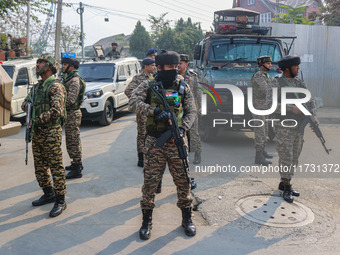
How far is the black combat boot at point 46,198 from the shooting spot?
13.5 feet

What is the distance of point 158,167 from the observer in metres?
3.36

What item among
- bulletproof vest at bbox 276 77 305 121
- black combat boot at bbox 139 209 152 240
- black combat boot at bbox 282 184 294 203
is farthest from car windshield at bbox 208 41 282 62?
black combat boot at bbox 139 209 152 240

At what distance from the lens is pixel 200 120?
24.7 feet

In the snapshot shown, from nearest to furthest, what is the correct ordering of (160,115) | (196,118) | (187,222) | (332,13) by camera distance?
(160,115) < (187,222) < (196,118) < (332,13)

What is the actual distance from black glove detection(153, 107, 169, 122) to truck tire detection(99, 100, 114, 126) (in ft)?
20.9

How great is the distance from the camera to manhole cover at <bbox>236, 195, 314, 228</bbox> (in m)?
3.75

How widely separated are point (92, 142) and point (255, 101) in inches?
144

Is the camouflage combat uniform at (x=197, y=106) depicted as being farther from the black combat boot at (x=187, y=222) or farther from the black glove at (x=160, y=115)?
the black glove at (x=160, y=115)

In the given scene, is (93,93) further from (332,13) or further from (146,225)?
(332,13)

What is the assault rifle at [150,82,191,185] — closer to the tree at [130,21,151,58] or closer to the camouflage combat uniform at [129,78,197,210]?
the camouflage combat uniform at [129,78,197,210]

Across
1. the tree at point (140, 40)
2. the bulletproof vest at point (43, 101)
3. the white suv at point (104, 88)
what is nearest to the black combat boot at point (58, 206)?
the bulletproof vest at point (43, 101)

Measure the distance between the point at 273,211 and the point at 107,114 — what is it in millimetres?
6517

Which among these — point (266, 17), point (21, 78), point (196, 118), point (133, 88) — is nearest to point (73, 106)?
point (133, 88)

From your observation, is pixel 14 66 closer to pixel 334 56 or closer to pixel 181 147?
pixel 181 147
